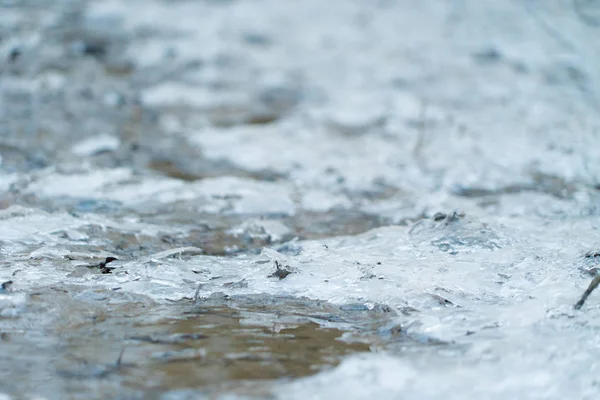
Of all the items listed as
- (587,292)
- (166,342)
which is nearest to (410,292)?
(587,292)

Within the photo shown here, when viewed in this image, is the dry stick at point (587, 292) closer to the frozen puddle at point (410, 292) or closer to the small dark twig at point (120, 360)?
the frozen puddle at point (410, 292)

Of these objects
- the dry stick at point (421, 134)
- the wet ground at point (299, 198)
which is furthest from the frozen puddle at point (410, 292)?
the dry stick at point (421, 134)

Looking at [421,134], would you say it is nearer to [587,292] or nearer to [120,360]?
[587,292]

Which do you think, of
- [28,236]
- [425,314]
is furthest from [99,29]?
[425,314]

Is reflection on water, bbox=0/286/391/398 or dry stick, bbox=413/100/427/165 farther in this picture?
dry stick, bbox=413/100/427/165

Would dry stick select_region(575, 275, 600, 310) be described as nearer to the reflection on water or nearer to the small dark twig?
the reflection on water

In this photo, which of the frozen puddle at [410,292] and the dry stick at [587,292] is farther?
the dry stick at [587,292]

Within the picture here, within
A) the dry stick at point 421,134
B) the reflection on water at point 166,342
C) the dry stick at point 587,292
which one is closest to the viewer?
the reflection on water at point 166,342

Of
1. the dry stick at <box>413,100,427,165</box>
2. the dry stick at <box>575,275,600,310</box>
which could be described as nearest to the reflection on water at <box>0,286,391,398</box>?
the dry stick at <box>575,275,600,310</box>
